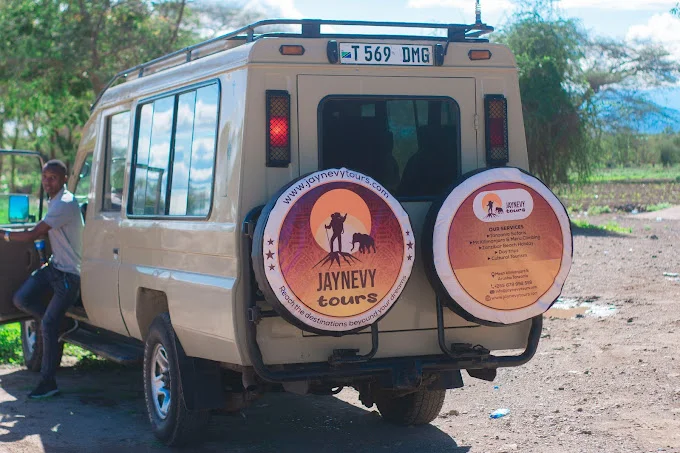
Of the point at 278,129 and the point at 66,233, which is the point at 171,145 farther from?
the point at 66,233

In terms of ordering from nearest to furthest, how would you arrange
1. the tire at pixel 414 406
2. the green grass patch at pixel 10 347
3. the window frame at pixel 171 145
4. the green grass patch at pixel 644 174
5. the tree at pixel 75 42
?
1. the window frame at pixel 171 145
2. the tire at pixel 414 406
3. the green grass patch at pixel 10 347
4. the tree at pixel 75 42
5. the green grass patch at pixel 644 174

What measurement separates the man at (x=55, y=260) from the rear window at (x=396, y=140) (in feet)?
10.1

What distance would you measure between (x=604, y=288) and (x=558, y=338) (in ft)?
10.1

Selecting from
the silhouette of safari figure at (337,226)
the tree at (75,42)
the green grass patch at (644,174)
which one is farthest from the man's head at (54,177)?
the green grass patch at (644,174)

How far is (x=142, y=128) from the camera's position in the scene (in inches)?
277

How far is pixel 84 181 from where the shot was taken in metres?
8.48

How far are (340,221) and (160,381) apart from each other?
78.5 inches

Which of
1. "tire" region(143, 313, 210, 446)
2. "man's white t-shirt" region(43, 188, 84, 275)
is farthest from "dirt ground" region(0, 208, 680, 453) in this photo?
"man's white t-shirt" region(43, 188, 84, 275)

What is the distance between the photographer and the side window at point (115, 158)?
7387mm

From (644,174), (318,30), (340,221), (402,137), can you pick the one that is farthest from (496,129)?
(644,174)

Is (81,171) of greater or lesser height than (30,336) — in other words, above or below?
above

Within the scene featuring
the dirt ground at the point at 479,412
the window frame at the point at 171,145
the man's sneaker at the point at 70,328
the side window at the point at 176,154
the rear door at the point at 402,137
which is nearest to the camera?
the rear door at the point at 402,137

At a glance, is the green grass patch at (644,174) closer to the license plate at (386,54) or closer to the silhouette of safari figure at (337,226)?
the license plate at (386,54)

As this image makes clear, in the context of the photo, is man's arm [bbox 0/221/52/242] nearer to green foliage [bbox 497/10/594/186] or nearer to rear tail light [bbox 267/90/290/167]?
rear tail light [bbox 267/90/290/167]
